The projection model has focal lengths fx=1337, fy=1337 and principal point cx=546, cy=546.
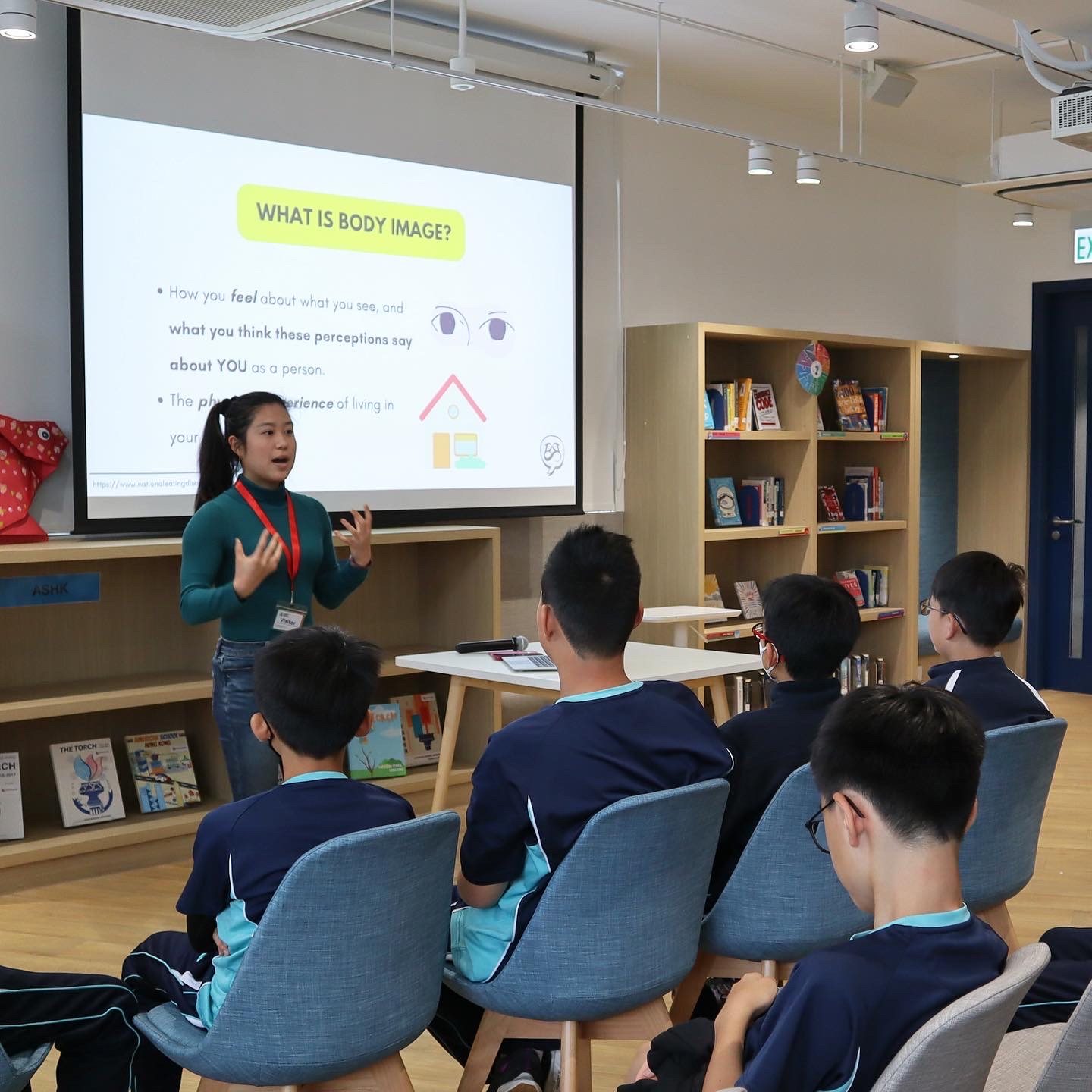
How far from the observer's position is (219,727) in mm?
3254

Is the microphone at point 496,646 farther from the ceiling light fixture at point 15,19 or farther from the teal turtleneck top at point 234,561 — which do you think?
the ceiling light fixture at point 15,19

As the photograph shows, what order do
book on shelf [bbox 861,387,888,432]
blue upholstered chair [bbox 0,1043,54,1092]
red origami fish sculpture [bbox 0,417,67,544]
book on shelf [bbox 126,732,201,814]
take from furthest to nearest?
book on shelf [bbox 861,387,888,432], book on shelf [bbox 126,732,201,814], red origami fish sculpture [bbox 0,417,67,544], blue upholstered chair [bbox 0,1043,54,1092]

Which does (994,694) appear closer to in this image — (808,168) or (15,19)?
(15,19)

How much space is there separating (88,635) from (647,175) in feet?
11.2

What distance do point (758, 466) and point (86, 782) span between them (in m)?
3.79

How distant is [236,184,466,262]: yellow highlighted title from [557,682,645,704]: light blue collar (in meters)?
3.18

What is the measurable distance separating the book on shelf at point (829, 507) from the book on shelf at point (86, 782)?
13.2ft

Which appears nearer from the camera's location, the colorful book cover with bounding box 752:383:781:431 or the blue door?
the colorful book cover with bounding box 752:383:781:431

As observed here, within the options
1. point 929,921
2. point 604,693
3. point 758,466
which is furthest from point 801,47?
point 929,921

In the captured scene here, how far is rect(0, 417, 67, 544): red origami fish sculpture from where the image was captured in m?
4.21

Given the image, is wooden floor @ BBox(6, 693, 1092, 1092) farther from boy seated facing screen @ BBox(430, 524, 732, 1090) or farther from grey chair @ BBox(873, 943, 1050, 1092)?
grey chair @ BBox(873, 943, 1050, 1092)

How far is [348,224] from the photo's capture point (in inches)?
202

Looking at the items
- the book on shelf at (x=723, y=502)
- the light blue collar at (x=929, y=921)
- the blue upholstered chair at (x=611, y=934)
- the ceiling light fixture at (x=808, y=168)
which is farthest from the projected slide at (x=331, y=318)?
the light blue collar at (x=929, y=921)

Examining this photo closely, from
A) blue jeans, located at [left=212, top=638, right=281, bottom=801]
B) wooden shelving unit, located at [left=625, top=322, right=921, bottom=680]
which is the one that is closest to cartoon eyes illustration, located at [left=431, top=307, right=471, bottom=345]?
wooden shelving unit, located at [left=625, top=322, right=921, bottom=680]
